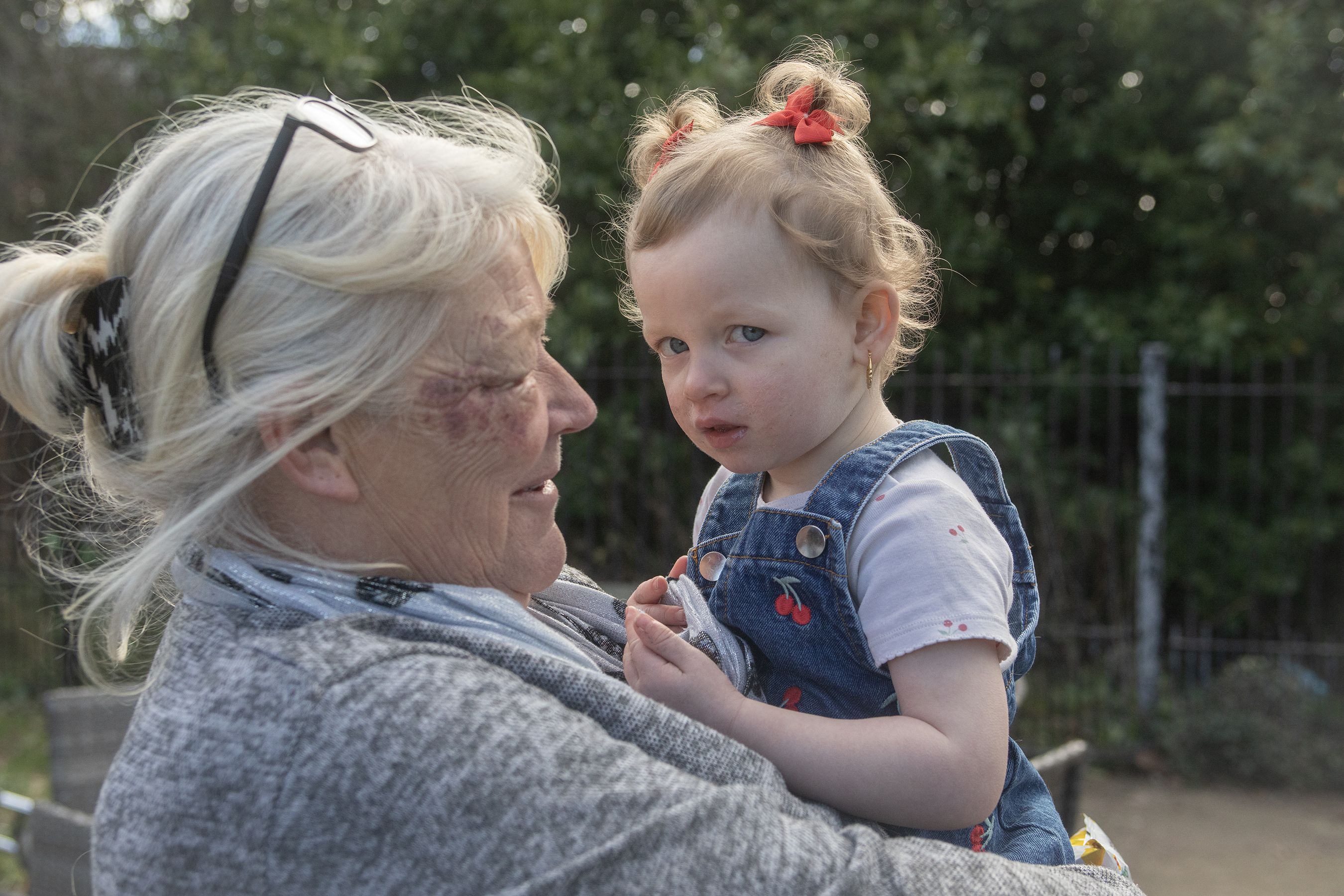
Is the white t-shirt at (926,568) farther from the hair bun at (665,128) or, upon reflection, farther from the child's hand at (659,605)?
the hair bun at (665,128)

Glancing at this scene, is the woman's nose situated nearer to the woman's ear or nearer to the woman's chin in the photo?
the woman's chin

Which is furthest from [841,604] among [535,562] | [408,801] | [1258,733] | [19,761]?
[19,761]

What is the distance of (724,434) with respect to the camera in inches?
69.7

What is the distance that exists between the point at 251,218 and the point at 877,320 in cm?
96

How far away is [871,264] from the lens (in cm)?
180

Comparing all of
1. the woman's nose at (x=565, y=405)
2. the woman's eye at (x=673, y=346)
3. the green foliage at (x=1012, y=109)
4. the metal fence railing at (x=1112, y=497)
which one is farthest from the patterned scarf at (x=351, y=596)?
the green foliage at (x=1012, y=109)

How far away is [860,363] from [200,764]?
1.11 m

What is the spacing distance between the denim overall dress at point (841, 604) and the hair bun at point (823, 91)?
1.92 feet

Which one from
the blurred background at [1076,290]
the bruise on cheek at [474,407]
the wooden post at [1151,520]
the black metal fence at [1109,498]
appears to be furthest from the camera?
the black metal fence at [1109,498]

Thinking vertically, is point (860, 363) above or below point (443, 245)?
below

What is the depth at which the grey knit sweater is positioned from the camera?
1182 mm

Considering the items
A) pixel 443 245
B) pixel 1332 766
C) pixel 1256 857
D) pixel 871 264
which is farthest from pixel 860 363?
pixel 1332 766

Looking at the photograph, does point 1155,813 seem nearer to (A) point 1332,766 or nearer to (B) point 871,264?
(A) point 1332,766

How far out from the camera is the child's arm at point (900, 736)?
4.82ft
